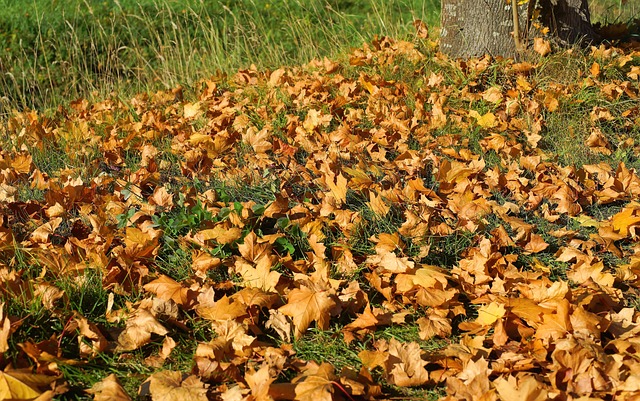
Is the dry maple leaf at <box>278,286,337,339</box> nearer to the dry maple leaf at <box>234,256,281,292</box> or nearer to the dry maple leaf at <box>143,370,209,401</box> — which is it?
the dry maple leaf at <box>234,256,281,292</box>

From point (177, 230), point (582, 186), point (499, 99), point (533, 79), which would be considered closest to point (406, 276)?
point (177, 230)

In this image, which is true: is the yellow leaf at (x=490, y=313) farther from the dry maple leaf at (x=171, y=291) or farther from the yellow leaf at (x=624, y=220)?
the dry maple leaf at (x=171, y=291)

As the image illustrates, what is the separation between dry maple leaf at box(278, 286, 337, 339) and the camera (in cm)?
217

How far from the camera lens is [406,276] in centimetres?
238

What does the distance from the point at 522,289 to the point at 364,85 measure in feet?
A: 7.67

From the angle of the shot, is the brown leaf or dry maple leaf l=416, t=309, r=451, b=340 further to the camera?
the brown leaf

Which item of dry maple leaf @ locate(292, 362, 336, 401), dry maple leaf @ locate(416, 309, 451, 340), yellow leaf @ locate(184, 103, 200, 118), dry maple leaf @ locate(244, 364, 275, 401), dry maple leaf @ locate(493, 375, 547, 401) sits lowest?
dry maple leaf @ locate(416, 309, 451, 340)

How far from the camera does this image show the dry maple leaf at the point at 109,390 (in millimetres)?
1808

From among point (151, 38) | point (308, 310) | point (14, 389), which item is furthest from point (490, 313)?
point (151, 38)

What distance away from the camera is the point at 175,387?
6.05ft

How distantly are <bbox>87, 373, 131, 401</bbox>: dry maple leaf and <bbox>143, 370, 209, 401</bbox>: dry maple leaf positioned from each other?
78mm

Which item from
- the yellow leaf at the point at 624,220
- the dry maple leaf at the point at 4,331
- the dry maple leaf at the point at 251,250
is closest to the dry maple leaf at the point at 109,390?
Answer: the dry maple leaf at the point at 4,331

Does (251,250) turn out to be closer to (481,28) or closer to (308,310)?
(308,310)

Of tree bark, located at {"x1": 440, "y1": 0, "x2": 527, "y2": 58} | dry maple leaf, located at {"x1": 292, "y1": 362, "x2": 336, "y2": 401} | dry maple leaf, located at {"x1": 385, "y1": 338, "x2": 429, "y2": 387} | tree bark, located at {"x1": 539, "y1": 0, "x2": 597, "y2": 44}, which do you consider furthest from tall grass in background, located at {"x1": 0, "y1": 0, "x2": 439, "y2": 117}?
dry maple leaf, located at {"x1": 292, "y1": 362, "x2": 336, "y2": 401}
